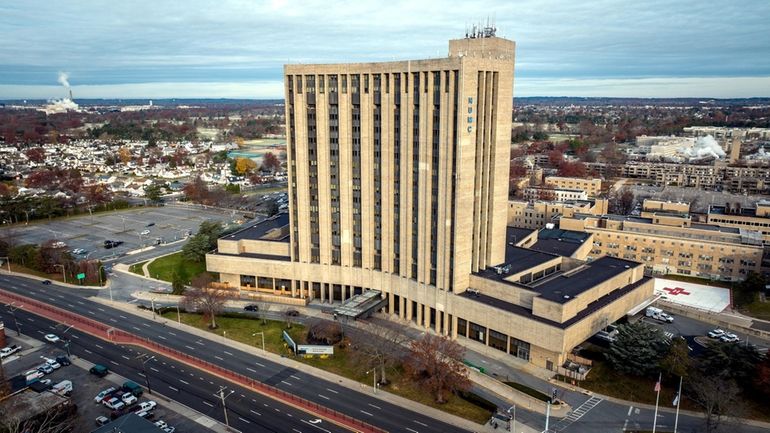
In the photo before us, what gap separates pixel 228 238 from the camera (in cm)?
12744

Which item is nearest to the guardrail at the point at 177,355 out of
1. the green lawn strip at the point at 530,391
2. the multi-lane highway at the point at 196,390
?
the multi-lane highway at the point at 196,390

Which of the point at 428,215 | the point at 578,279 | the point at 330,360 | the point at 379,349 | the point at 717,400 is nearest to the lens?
the point at 717,400

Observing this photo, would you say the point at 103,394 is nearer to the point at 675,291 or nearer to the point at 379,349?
the point at 379,349

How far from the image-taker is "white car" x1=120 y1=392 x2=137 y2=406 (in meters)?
77.2

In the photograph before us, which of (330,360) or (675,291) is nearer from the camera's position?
(330,360)

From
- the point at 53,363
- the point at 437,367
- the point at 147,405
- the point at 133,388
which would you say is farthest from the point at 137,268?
the point at 437,367

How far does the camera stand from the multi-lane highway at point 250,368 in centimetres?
7338

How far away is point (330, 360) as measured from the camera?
90.2 m

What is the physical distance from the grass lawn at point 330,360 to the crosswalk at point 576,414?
9207mm

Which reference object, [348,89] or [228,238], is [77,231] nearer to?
[228,238]

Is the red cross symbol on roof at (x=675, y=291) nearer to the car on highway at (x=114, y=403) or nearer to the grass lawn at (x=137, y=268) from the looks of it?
the car on highway at (x=114, y=403)

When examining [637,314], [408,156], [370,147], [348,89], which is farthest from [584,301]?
[348,89]

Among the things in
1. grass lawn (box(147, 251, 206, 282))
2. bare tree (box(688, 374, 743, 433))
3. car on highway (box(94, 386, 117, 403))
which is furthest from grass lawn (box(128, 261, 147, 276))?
bare tree (box(688, 374, 743, 433))

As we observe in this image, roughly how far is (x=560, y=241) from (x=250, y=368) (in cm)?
8377
